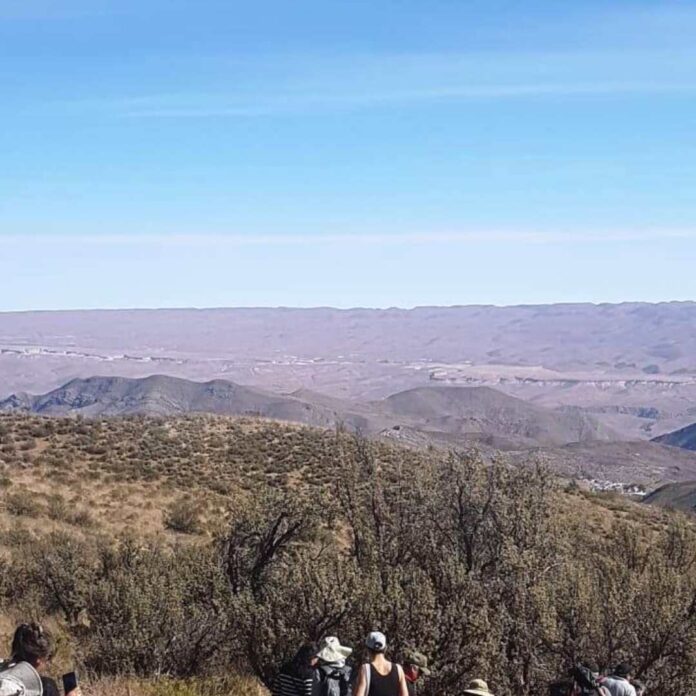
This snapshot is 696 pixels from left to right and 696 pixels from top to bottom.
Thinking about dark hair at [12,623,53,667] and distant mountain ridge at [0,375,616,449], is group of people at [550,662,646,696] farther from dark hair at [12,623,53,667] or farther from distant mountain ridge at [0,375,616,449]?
distant mountain ridge at [0,375,616,449]

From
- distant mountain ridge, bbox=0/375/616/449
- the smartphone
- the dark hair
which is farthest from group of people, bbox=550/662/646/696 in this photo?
distant mountain ridge, bbox=0/375/616/449

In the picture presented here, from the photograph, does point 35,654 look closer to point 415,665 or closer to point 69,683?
point 69,683

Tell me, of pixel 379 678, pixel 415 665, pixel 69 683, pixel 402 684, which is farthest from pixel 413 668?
pixel 69 683

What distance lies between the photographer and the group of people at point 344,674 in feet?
23.0

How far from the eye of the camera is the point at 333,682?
23.6ft

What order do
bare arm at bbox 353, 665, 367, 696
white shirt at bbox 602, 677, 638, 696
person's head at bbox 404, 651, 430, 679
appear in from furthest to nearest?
white shirt at bbox 602, 677, 638, 696
person's head at bbox 404, 651, 430, 679
bare arm at bbox 353, 665, 367, 696

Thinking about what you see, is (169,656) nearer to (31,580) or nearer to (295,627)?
(295,627)

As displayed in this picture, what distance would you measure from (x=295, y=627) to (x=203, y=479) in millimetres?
20429

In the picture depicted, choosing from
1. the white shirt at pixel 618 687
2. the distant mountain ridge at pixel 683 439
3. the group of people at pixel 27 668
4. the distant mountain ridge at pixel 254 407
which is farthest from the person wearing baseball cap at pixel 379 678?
the distant mountain ridge at pixel 683 439

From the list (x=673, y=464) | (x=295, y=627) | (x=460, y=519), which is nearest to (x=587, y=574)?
(x=460, y=519)

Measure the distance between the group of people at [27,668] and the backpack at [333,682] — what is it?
6.69 ft

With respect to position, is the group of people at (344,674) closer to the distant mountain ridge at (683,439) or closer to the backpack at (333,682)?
the backpack at (333,682)

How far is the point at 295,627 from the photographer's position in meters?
10.7

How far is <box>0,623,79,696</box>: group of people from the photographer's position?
5.56m
